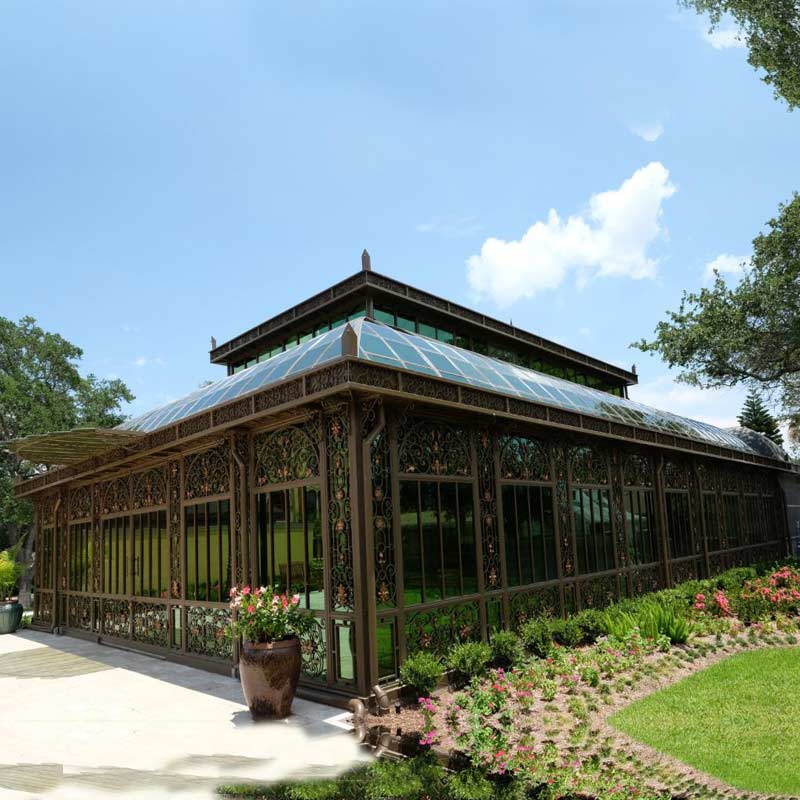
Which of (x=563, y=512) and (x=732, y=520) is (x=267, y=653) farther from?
(x=732, y=520)

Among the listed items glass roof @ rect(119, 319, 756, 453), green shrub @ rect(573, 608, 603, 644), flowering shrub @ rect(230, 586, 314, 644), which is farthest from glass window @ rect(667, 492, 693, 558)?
flowering shrub @ rect(230, 586, 314, 644)

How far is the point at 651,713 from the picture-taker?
251 inches

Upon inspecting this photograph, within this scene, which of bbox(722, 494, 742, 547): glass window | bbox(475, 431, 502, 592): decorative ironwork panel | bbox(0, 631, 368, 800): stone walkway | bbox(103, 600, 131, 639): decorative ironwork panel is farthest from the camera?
bbox(722, 494, 742, 547): glass window

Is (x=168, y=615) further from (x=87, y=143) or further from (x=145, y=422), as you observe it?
(x=87, y=143)

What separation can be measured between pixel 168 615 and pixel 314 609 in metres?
3.87

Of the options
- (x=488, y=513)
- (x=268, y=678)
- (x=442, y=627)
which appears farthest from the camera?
(x=488, y=513)

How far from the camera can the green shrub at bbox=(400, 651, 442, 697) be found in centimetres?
682

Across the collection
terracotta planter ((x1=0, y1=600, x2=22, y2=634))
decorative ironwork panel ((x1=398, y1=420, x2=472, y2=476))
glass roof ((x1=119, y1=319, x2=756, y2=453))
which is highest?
glass roof ((x1=119, y1=319, x2=756, y2=453))

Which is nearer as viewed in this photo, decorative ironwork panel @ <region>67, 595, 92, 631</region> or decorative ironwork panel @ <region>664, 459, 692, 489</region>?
decorative ironwork panel @ <region>67, 595, 92, 631</region>

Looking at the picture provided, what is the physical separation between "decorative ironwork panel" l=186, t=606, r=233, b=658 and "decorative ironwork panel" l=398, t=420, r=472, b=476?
362 centimetres

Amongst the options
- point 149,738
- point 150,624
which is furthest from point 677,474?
point 149,738

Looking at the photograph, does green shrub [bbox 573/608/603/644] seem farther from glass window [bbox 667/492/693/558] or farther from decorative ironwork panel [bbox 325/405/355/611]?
glass window [bbox 667/492/693/558]

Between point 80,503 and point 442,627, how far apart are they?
953 centimetres

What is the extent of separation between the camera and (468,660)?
293 inches
